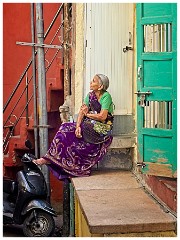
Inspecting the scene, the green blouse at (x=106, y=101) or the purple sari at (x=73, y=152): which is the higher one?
the green blouse at (x=106, y=101)

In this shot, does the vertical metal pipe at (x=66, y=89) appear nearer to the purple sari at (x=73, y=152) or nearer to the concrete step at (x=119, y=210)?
the purple sari at (x=73, y=152)

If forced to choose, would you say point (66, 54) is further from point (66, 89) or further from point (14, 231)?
point (14, 231)

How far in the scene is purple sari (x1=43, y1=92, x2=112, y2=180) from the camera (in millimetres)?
6035

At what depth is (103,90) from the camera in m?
6.07

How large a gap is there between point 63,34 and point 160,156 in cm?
509

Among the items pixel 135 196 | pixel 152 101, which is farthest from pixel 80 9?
pixel 135 196

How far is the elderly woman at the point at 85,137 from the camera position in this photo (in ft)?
19.7

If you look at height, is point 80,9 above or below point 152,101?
above

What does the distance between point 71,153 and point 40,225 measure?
1.45 meters

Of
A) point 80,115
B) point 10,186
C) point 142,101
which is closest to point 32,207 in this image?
point 10,186

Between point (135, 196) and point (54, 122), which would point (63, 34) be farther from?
point (135, 196)

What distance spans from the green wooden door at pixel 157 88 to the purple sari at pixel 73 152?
114 cm

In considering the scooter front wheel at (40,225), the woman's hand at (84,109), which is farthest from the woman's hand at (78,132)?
the scooter front wheel at (40,225)

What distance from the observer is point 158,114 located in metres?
4.81
